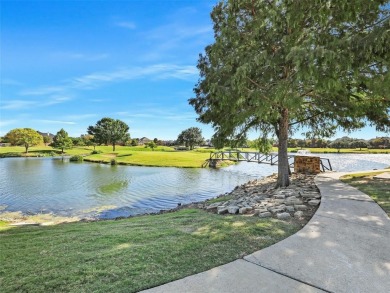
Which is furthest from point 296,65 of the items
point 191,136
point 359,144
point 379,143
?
point 359,144

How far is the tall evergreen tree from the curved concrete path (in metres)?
2.60

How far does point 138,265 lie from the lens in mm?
3211

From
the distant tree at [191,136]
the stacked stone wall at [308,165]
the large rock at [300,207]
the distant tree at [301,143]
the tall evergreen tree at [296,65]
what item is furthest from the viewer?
the distant tree at [191,136]

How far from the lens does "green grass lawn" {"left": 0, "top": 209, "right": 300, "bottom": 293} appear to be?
2.88m

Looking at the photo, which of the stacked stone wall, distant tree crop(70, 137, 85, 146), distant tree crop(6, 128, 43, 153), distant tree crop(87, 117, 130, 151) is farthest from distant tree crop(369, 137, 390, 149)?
distant tree crop(6, 128, 43, 153)

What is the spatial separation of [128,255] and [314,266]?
7.91 feet

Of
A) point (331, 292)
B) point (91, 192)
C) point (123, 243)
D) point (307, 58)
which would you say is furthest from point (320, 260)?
point (91, 192)

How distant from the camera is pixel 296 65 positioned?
15.4 feet

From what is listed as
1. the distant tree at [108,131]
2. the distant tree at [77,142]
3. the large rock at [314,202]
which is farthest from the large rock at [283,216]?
the distant tree at [77,142]

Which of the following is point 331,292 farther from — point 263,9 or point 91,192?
point 91,192

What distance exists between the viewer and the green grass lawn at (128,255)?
9.43ft

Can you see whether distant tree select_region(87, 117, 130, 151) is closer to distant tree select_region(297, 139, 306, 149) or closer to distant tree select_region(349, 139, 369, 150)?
distant tree select_region(297, 139, 306, 149)

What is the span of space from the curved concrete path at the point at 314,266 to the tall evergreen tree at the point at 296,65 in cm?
260

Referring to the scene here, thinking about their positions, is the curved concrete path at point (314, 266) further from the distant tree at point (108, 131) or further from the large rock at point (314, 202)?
the distant tree at point (108, 131)
